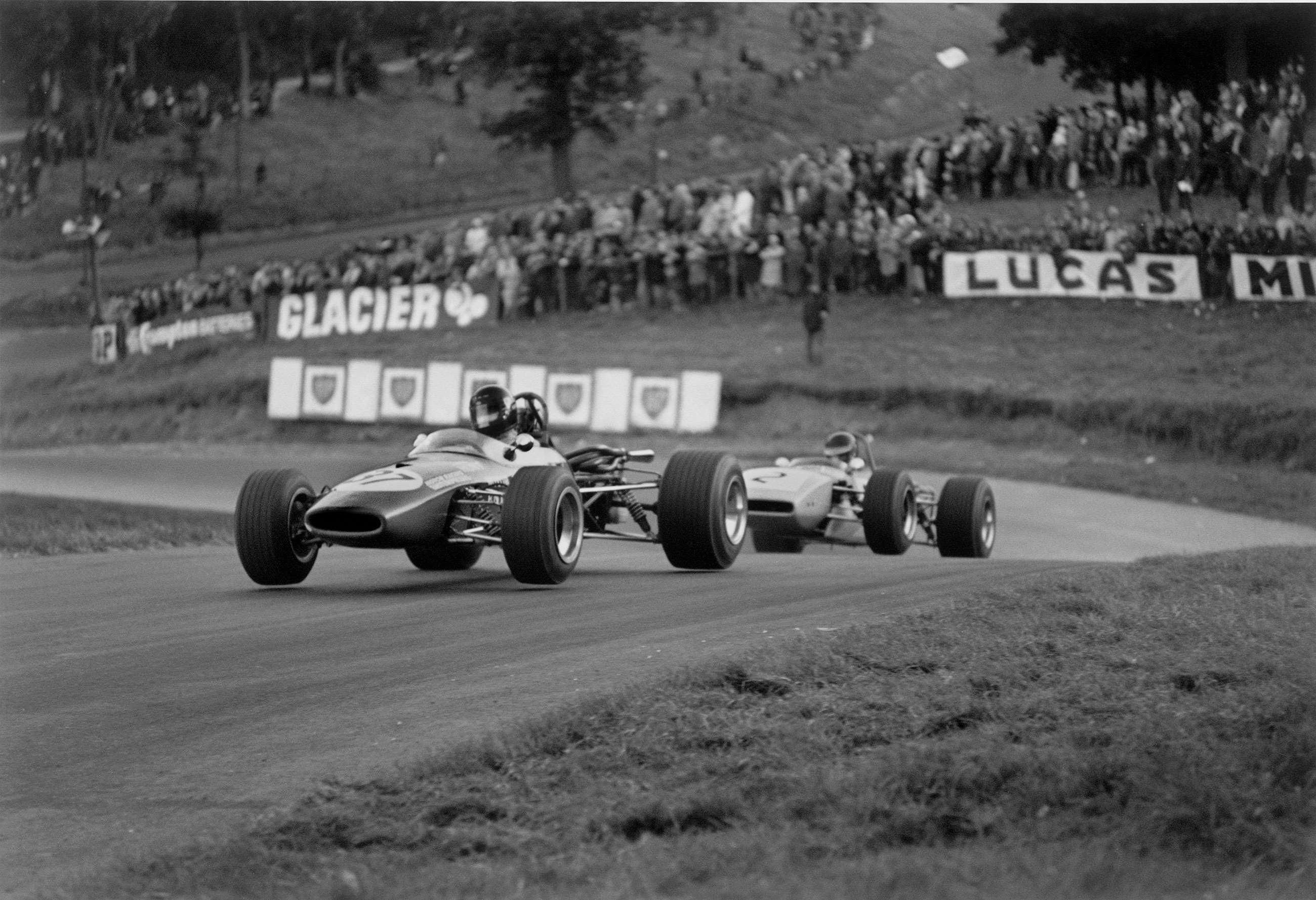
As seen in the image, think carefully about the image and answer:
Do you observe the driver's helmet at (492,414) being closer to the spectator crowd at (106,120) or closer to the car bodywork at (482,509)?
the car bodywork at (482,509)

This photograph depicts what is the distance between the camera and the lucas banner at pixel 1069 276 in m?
17.9

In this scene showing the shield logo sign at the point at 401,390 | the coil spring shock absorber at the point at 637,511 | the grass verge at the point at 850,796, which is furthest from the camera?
the shield logo sign at the point at 401,390

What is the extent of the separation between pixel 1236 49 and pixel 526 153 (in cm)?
1116

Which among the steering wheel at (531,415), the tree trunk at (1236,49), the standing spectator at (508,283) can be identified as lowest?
the steering wheel at (531,415)

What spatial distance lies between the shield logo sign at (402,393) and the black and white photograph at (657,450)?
6 centimetres

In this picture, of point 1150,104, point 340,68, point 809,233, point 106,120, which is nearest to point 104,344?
point 106,120

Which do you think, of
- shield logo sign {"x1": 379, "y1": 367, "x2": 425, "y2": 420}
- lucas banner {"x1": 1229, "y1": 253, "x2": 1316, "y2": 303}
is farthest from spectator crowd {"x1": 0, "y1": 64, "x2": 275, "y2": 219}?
lucas banner {"x1": 1229, "y1": 253, "x2": 1316, "y2": 303}

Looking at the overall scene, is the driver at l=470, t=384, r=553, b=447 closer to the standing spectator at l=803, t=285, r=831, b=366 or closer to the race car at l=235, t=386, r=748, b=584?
the race car at l=235, t=386, r=748, b=584

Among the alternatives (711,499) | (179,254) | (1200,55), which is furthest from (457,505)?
(179,254)

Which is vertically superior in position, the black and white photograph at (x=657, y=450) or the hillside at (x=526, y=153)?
the hillside at (x=526, y=153)

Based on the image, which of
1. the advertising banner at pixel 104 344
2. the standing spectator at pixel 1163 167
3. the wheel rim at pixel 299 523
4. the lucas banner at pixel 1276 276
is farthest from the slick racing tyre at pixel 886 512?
the advertising banner at pixel 104 344

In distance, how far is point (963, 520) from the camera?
1419cm

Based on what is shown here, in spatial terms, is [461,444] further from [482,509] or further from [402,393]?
[402,393]

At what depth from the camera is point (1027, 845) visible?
4.12 metres
